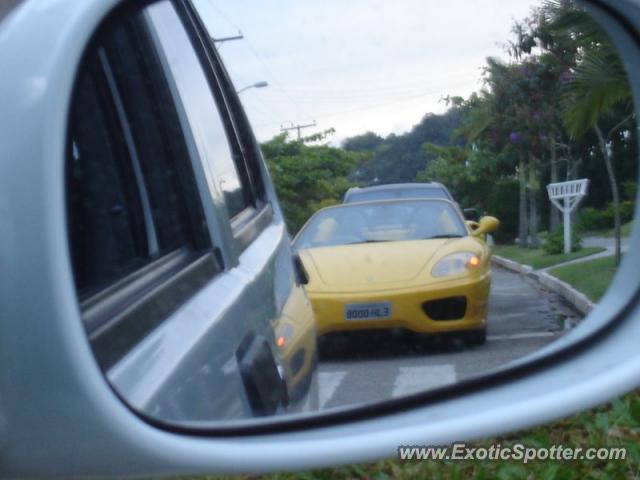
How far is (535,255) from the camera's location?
5.32 ft

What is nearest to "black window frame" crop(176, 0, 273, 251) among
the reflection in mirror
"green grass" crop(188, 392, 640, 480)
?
the reflection in mirror

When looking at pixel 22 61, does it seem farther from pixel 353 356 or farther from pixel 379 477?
pixel 379 477

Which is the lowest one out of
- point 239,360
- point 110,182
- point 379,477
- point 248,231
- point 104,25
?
point 379,477

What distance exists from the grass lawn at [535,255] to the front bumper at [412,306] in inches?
2.0

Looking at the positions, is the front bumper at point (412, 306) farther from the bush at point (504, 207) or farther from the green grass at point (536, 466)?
the green grass at point (536, 466)

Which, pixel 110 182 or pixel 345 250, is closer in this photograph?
pixel 345 250

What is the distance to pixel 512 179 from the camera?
5.57 ft

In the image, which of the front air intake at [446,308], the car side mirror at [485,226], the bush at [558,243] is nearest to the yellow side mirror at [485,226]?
the car side mirror at [485,226]

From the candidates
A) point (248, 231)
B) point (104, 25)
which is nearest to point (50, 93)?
point (104, 25)

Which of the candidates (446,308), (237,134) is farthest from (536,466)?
(446,308)

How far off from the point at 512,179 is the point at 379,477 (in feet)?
6.84

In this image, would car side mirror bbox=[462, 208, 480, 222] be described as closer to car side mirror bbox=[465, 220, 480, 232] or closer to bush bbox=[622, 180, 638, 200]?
car side mirror bbox=[465, 220, 480, 232]

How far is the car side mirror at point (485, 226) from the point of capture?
1469 millimetres

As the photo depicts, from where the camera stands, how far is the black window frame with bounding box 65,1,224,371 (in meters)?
1.21
